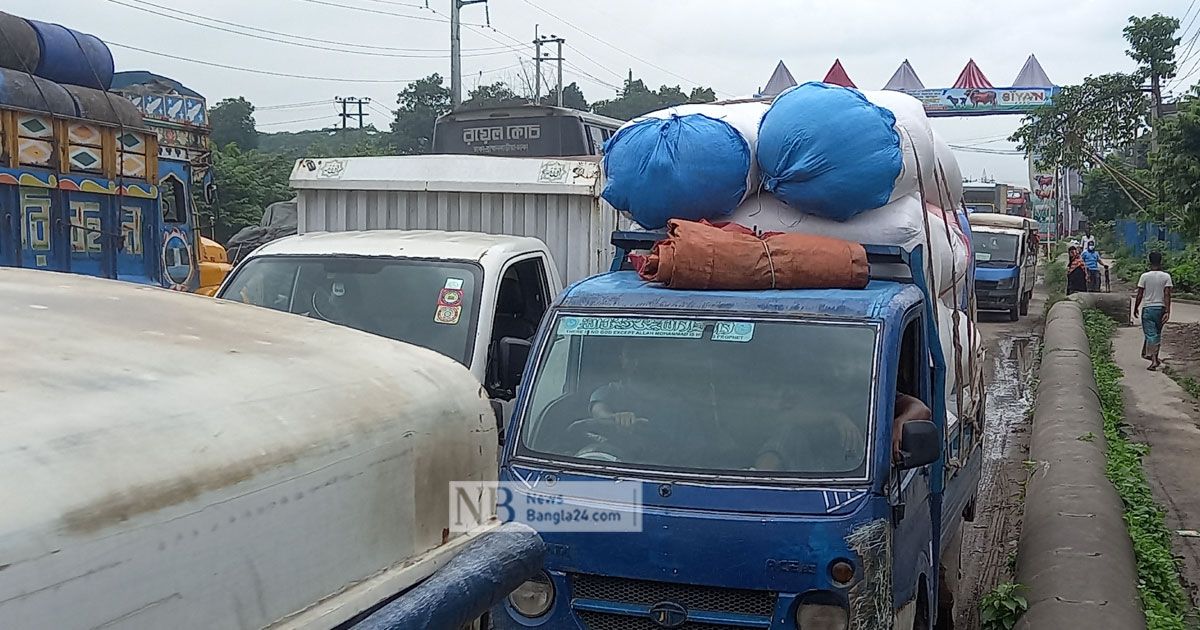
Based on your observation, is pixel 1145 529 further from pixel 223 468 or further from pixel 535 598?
pixel 223 468

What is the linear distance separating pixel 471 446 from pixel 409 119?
55600mm

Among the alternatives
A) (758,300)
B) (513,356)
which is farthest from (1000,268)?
(758,300)

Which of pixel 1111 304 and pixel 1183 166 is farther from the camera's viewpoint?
pixel 1111 304

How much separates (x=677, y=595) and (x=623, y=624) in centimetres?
23

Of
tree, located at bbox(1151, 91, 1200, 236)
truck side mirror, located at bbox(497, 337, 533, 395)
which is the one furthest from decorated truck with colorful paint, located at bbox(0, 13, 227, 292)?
tree, located at bbox(1151, 91, 1200, 236)

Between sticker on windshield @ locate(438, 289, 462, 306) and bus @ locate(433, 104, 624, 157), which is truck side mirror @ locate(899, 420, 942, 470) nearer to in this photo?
sticker on windshield @ locate(438, 289, 462, 306)

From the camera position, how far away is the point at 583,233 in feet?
24.2

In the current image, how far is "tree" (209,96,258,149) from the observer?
56688 millimetres

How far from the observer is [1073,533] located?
636 centimetres

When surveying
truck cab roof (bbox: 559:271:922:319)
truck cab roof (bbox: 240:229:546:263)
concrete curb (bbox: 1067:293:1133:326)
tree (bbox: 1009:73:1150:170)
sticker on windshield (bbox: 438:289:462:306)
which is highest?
tree (bbox: 1009:73:1150:170)

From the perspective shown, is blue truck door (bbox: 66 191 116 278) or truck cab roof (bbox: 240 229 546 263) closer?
truck cab roof (bbox: 240 229 546 263)

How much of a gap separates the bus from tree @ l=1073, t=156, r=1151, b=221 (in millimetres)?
15846

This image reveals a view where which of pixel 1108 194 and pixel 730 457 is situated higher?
pixel 1108 194

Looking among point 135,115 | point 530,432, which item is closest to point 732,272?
point 530,432
